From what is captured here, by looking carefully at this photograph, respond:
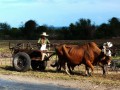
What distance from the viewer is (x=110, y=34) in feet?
124

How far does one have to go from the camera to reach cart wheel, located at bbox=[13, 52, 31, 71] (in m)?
19.5

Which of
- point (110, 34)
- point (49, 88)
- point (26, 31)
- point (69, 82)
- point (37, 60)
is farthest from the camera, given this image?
point (26, 31)

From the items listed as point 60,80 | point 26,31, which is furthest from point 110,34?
point 60,80

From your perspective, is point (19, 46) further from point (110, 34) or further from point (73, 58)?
point (110, 34)

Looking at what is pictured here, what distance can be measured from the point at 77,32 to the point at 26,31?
6.66 metres

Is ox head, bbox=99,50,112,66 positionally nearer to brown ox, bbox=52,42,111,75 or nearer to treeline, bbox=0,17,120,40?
brown ox, bbox=52,42,111,75

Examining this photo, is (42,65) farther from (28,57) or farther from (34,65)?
(28,57)

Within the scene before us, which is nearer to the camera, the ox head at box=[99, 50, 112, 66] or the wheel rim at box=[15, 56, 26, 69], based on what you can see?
the ox head at box=[99, 50, 112, 66]

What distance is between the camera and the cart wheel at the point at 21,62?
19.5m

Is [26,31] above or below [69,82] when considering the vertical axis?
above

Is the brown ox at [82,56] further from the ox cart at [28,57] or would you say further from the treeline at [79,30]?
the treeline at [79,30]

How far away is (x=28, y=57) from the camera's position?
19.5 m

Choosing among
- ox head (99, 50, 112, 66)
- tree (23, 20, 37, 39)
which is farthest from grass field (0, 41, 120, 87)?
tree (23, 20, 37, 39)

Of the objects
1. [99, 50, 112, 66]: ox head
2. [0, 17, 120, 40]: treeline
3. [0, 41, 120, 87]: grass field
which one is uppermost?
[0, 17, 120, 40]: treeline
